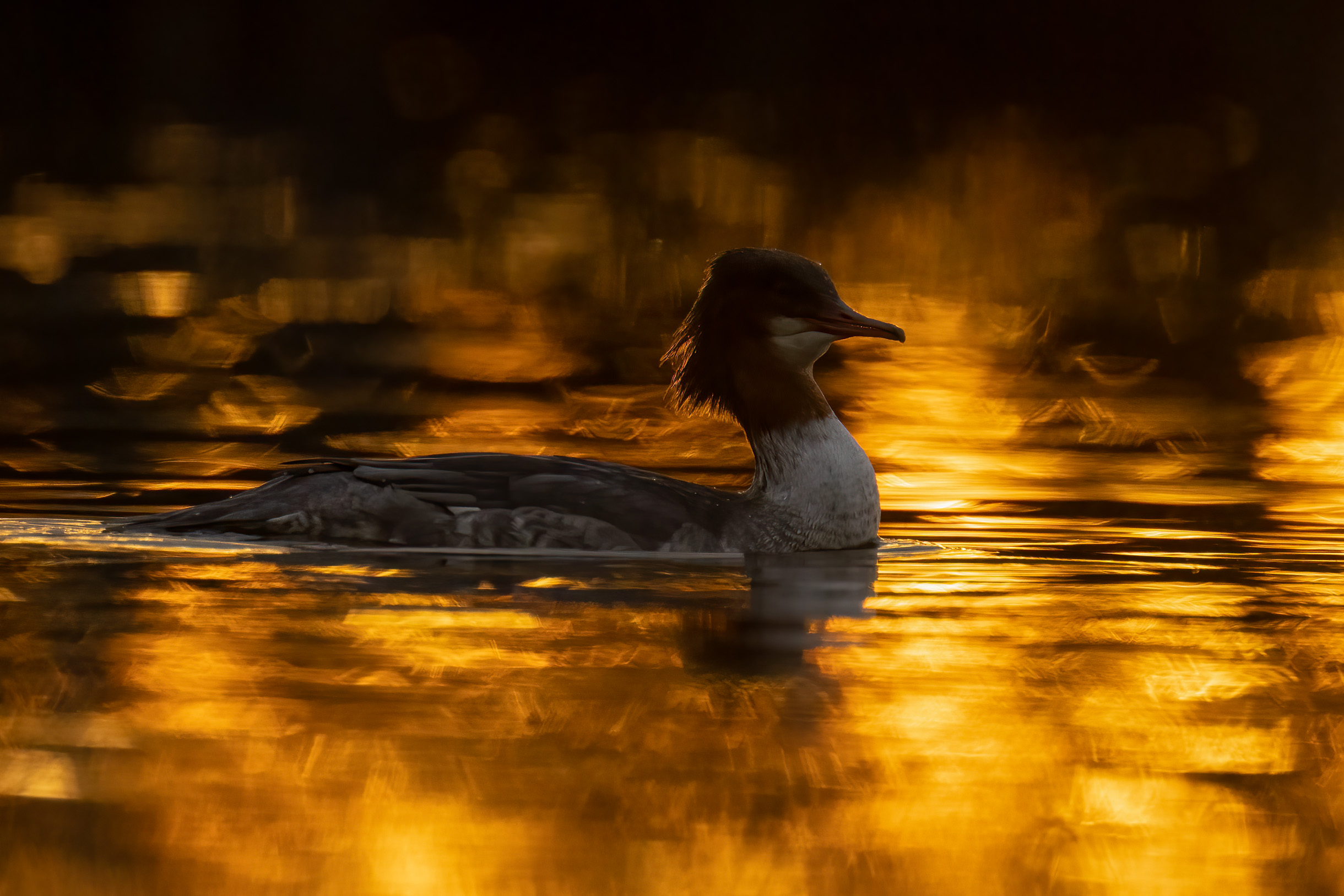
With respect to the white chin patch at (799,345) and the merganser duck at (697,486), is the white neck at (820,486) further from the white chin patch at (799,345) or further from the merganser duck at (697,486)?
the white chin patch at (799,345)

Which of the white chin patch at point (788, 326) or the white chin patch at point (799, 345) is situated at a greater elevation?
the white chin patch at point (788, 326)

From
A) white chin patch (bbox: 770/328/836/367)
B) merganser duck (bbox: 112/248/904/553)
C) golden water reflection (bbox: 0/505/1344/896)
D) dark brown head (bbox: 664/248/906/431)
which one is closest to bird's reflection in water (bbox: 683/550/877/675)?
golden water reflection (bbox: 0/505/1344/896)

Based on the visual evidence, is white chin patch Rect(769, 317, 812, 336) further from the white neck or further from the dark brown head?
the white neck

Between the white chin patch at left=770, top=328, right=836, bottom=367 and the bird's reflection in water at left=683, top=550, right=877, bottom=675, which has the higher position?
the white chin patch at left=770, top=328, right=836, bottom=367

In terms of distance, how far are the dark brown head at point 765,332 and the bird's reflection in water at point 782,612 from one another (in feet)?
2.21

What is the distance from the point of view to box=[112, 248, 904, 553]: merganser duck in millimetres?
8570

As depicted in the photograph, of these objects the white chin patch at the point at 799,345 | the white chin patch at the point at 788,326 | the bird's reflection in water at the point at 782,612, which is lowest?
the bird's reflection in water at the point at 782,612

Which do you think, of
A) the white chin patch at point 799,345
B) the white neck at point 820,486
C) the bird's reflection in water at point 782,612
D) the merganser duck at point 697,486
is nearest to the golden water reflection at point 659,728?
the bird's reflection in water at point 782,612

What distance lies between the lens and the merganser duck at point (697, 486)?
8570 millimetres

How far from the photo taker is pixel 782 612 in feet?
24.4

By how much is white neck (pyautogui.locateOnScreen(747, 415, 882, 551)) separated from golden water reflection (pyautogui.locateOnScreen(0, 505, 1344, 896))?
1.64ft

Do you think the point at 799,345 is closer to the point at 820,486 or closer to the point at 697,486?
the point at 820,486

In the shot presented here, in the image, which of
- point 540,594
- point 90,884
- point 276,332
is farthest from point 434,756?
point 276,332

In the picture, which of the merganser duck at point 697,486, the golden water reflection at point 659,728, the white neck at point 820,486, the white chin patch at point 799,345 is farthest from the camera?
the white chin patch at point 799,345
